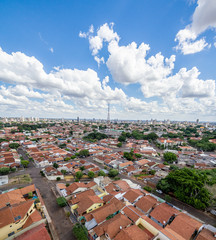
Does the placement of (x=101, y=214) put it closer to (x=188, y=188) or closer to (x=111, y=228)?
(x=111, y=228)

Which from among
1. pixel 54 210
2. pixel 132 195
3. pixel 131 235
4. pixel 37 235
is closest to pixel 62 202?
pixel 54 210

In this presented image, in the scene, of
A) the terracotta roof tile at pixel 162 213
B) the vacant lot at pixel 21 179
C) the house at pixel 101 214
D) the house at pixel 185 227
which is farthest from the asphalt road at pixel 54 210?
the house at pixel 185 227

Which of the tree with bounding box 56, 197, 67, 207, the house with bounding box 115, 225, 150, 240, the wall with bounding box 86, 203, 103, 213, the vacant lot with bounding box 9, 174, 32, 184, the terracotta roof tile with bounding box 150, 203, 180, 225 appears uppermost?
the house with bounding box 115, 225, 150, 240

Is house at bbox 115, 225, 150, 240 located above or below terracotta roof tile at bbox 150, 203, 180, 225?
above

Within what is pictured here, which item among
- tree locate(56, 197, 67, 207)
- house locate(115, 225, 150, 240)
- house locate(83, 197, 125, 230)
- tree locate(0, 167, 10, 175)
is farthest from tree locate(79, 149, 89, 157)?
house locate(115, 225, 150, 240)

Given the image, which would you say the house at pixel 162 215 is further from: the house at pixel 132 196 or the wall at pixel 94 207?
the wall at pixel 94 207

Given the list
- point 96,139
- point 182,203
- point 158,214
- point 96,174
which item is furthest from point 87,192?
point 96,139

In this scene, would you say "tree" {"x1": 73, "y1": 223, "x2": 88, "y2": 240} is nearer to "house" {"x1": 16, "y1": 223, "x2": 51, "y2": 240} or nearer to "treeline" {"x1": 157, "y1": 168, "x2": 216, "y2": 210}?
"house" {"x1": 16, "y1": 223, "x2": 51, "y2": 240}

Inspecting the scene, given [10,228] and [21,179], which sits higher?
[10,228]
